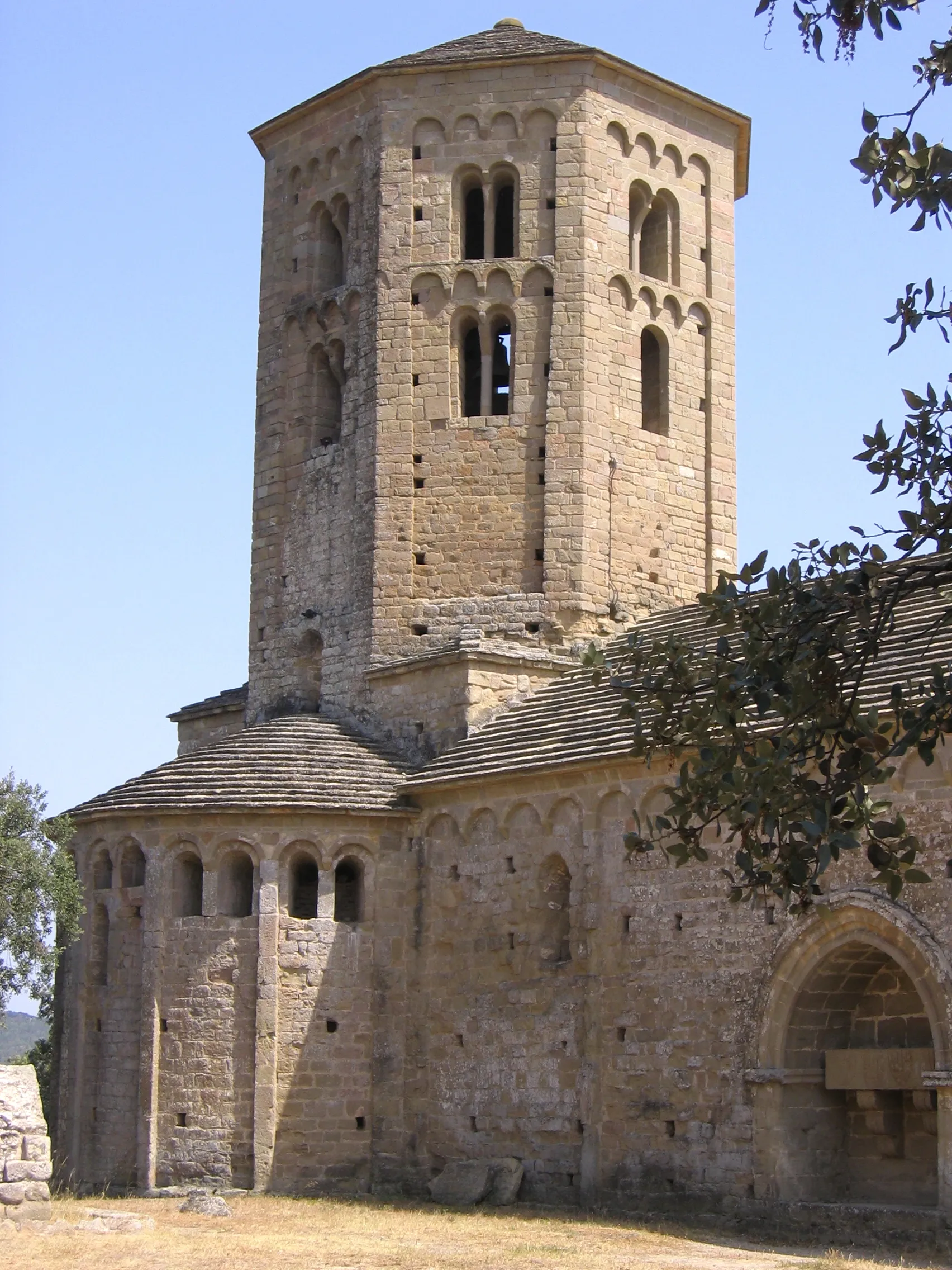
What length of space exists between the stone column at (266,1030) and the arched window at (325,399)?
7.95 metres

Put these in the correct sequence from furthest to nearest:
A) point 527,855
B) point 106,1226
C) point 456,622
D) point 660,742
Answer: point 456,622
point 527,855
point 106,1226
point 660,742

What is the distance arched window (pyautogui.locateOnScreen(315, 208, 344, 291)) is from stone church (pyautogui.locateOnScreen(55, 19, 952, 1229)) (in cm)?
6

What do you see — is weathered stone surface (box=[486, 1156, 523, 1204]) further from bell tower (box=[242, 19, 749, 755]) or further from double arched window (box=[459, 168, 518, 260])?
double arched window (box=[459, 168, 518, 260])

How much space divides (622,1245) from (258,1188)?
6.41 meters

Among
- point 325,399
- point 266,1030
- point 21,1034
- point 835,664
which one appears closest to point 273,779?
point 266,1030

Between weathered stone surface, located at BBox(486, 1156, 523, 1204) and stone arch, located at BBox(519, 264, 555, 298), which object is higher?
stone arch, located at BBox(519, 264, 555, 298)

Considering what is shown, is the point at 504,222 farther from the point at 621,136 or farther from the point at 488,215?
the point at 621,136

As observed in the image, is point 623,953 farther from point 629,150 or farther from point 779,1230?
point 629,150

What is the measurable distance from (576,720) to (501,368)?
23.0 ft

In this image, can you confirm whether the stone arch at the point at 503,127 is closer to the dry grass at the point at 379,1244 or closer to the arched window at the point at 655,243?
the arched window at the point at 655,243

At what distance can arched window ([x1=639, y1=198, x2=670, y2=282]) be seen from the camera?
97.9 ft

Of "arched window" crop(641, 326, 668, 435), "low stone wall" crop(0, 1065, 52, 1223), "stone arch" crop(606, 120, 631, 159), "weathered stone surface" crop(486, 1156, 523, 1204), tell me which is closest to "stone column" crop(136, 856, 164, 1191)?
"weathered stone surface" crop(486, 1156, 523, 1204)

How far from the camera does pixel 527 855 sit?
79.4 feet

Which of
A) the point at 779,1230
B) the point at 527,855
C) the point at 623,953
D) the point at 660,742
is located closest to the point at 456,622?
the point at 527,855
